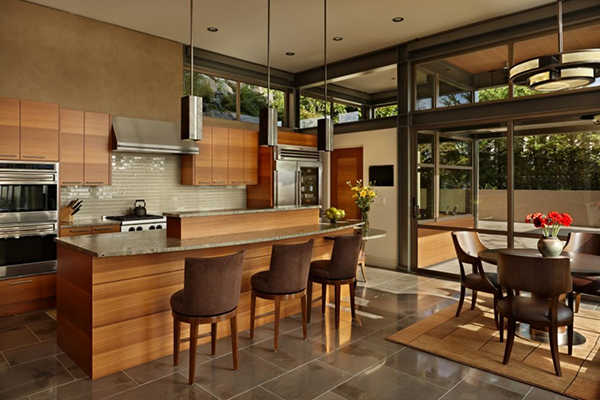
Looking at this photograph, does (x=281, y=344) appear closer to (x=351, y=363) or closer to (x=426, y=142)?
(x=351, y=363)

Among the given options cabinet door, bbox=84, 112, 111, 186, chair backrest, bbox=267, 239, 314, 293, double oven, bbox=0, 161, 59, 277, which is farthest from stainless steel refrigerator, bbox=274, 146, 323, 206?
chair backrest, bbox=267, 239, 314, 293

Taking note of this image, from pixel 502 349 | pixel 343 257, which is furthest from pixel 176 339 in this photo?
pixel 502 349

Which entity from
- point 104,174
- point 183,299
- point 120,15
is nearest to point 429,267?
point 183,299

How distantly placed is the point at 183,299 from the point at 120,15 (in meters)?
4.19

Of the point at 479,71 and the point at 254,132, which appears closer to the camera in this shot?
the point at 479,71

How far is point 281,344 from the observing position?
3.56 metres

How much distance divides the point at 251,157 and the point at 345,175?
187 cm

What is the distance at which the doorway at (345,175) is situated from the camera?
740cm

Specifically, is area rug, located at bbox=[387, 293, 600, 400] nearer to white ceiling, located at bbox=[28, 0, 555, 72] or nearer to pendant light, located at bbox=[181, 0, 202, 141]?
pendant light, located at bbox=[181, 0, 202, 141]

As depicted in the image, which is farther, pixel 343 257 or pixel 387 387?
pixel 343 257

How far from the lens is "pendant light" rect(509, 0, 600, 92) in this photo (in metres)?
2.95

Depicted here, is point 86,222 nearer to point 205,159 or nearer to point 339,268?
point 205,159

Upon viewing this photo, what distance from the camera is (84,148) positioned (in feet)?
16.5

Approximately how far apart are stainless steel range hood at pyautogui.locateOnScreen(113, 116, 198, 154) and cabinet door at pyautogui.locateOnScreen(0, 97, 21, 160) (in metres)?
1.10
